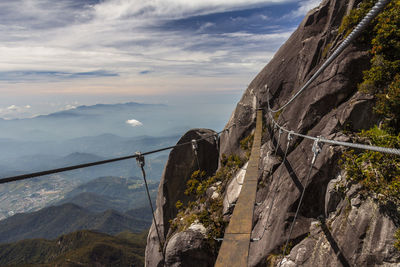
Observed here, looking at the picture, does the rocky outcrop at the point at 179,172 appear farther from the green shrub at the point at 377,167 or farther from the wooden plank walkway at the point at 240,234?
the green shrub at the point at 377,167

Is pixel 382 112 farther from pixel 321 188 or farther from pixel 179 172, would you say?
pixel 179 172

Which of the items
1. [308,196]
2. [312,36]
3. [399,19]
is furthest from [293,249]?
[312,36]

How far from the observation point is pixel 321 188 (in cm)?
885

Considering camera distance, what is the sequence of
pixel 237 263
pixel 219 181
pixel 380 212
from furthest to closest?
pixel 219 181 < pixel 380 212 < pixel 237 263

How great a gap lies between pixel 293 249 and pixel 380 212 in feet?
12.7

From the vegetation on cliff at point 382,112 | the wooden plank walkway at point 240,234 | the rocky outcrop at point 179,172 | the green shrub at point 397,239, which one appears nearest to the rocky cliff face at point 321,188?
the green shrub at point 397,239

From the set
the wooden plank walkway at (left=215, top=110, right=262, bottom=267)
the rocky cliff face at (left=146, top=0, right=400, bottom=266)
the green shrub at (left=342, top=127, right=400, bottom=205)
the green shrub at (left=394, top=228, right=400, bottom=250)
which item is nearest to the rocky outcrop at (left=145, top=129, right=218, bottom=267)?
the rocky cliff face at (left=146, top=0, right=400, bottom=266)

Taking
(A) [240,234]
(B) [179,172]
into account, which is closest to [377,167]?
(A) [240,234]

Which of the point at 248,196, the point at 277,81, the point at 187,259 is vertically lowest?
the point at 187,259

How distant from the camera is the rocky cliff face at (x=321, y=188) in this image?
637cm

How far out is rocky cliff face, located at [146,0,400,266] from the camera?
6.37m

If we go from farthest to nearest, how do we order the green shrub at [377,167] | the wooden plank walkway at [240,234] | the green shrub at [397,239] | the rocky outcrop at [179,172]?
the rocky outcrop at [179,172]
the green shrub at [377,167]
the green shrub at [397,239]
the wooden plank walkway at [240,234]

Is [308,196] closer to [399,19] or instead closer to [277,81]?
[399,19]

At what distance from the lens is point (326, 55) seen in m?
13.3
